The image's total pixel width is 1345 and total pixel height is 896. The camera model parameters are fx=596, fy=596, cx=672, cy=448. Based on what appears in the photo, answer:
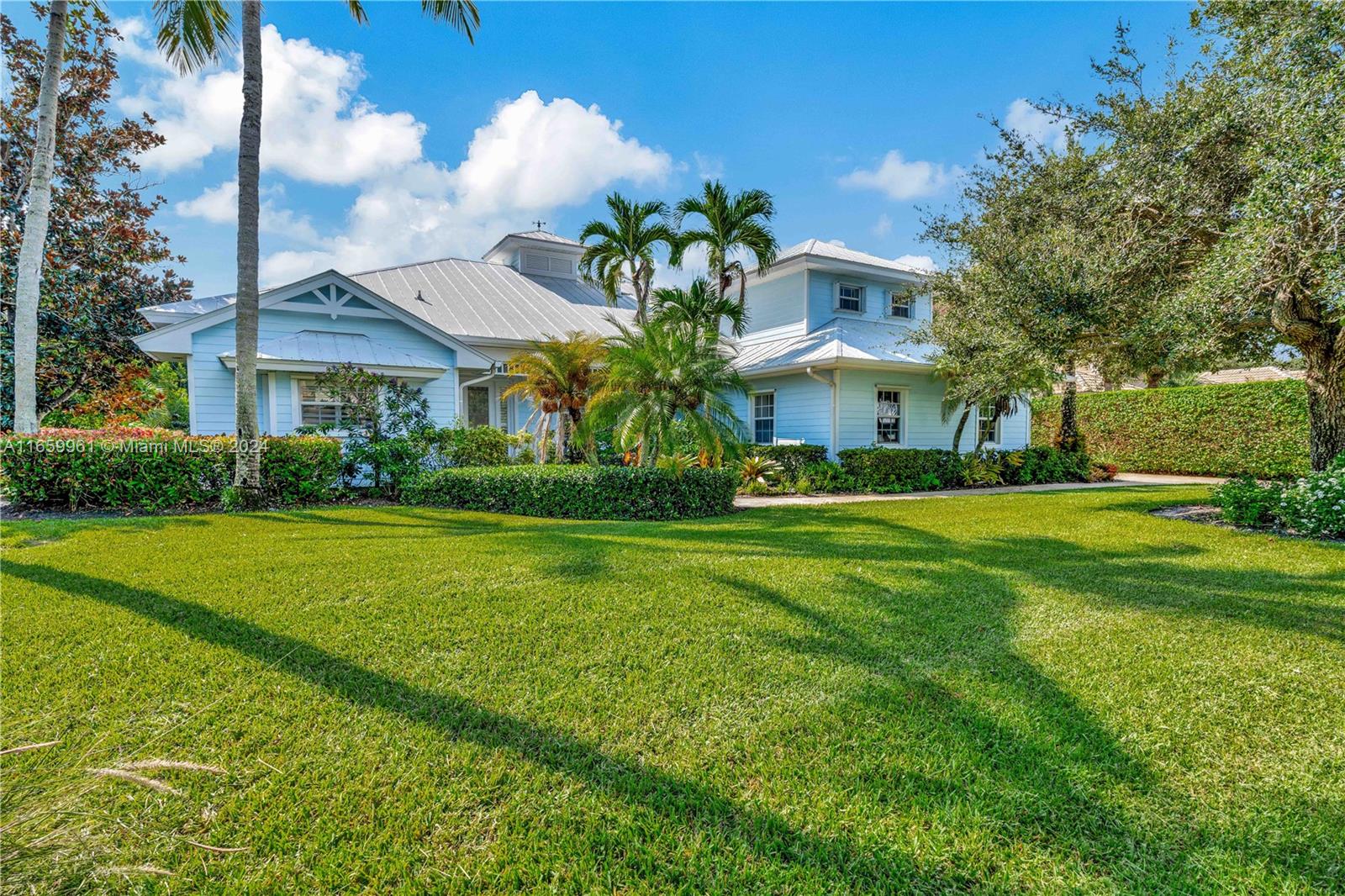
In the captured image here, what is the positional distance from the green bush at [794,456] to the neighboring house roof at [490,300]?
6230 millimetres

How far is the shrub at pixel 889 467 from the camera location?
565 inches

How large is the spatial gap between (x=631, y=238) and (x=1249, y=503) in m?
13.3

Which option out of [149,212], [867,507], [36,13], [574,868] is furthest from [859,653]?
[36,13]

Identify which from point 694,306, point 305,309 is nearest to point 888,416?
point 694,306

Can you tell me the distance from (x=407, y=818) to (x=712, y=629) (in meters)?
2.34

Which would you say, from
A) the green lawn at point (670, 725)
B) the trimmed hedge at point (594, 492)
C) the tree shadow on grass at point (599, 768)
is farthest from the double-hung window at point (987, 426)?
the tree shadow on grass at point (599, 768)

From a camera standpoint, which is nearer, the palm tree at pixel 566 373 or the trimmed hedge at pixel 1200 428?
the palm tree at pixel 566 373

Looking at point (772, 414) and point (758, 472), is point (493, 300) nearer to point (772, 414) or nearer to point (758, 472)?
point (772, 414)

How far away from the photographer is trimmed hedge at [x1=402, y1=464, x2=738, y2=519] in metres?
9.96

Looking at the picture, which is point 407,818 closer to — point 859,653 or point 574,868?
point 574,868

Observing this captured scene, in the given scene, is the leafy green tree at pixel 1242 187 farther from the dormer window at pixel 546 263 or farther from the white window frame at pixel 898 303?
the dormer window at pixel 546 263

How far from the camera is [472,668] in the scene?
3.58 metres

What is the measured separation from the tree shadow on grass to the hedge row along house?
7763mm

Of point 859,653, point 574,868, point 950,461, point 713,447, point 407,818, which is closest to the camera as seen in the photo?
point 574,868
